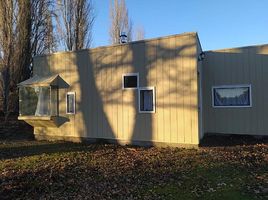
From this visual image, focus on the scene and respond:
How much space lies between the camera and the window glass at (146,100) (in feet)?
40.1

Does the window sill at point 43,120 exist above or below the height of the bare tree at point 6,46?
below

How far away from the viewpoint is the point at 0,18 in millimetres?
17578

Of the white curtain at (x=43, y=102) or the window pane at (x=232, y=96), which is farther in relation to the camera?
the white curtain at (x=43, y=102)

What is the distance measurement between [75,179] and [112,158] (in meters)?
2.47

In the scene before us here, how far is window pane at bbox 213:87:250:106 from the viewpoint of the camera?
45.0 ft

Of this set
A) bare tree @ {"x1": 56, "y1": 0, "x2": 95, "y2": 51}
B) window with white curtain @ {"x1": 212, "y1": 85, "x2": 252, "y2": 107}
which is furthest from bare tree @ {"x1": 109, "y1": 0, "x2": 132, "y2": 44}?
window with white curtain @ {"x1": 212, "y1": 85, "x2": 252, "y2": 107}

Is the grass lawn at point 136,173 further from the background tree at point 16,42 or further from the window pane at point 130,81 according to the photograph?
the background tree at point 16,42

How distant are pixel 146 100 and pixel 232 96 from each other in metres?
4.22

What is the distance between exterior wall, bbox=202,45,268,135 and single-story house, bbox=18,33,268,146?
1.6 inches

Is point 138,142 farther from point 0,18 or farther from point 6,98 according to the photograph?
point 0,18

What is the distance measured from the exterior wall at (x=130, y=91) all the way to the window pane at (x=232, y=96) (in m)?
3.54

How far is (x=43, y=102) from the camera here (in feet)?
46.7

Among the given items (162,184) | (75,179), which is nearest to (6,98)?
(75,179)

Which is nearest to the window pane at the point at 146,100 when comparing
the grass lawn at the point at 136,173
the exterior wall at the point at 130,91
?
the exterior wall at the point at 130,91
